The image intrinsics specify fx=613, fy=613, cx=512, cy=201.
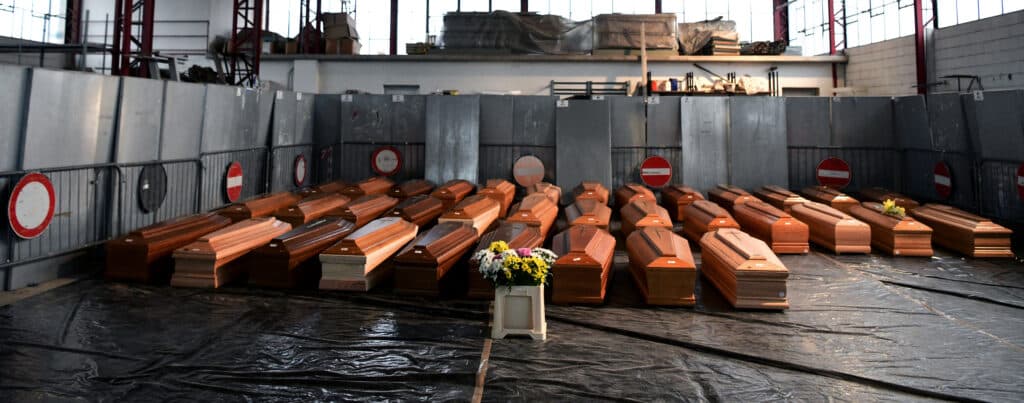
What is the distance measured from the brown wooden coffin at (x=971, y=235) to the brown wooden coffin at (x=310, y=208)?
8842 millimetres

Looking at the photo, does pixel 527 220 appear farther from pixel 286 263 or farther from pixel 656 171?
pixel 656 171

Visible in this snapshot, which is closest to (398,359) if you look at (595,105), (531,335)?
(531,335)

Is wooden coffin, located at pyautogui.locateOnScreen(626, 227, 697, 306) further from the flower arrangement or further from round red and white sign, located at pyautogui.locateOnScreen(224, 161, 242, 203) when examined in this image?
round red and white sign, located at pyautogui.locateOnScreen(224, 161, 242, 203)

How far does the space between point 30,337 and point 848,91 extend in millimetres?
18164

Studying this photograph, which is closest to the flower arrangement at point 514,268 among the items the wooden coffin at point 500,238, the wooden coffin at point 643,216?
the wooden coffin at point 500,238

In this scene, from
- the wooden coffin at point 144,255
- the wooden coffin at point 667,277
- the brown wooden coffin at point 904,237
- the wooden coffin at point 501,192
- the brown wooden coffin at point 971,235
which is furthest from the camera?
the wooden coffin at point 501,192

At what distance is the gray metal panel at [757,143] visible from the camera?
1301cm

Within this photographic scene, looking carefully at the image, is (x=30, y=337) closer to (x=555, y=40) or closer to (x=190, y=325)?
(x=190, y=325)

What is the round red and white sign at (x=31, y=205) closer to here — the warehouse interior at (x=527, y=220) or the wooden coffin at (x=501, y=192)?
the warehouse interior at (x=527, y=220)

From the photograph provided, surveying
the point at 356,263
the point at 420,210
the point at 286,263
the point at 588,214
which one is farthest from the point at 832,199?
the point at 286,263

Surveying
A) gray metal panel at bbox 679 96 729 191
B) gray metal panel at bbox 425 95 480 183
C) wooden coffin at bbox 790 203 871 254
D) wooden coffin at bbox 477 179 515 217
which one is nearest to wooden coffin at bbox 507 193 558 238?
wooden coffin at bbox 477 179 515 217

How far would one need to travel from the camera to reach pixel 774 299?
5.86 m

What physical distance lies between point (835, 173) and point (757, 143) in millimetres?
1686

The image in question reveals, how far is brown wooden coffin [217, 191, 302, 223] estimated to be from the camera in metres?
8.27
